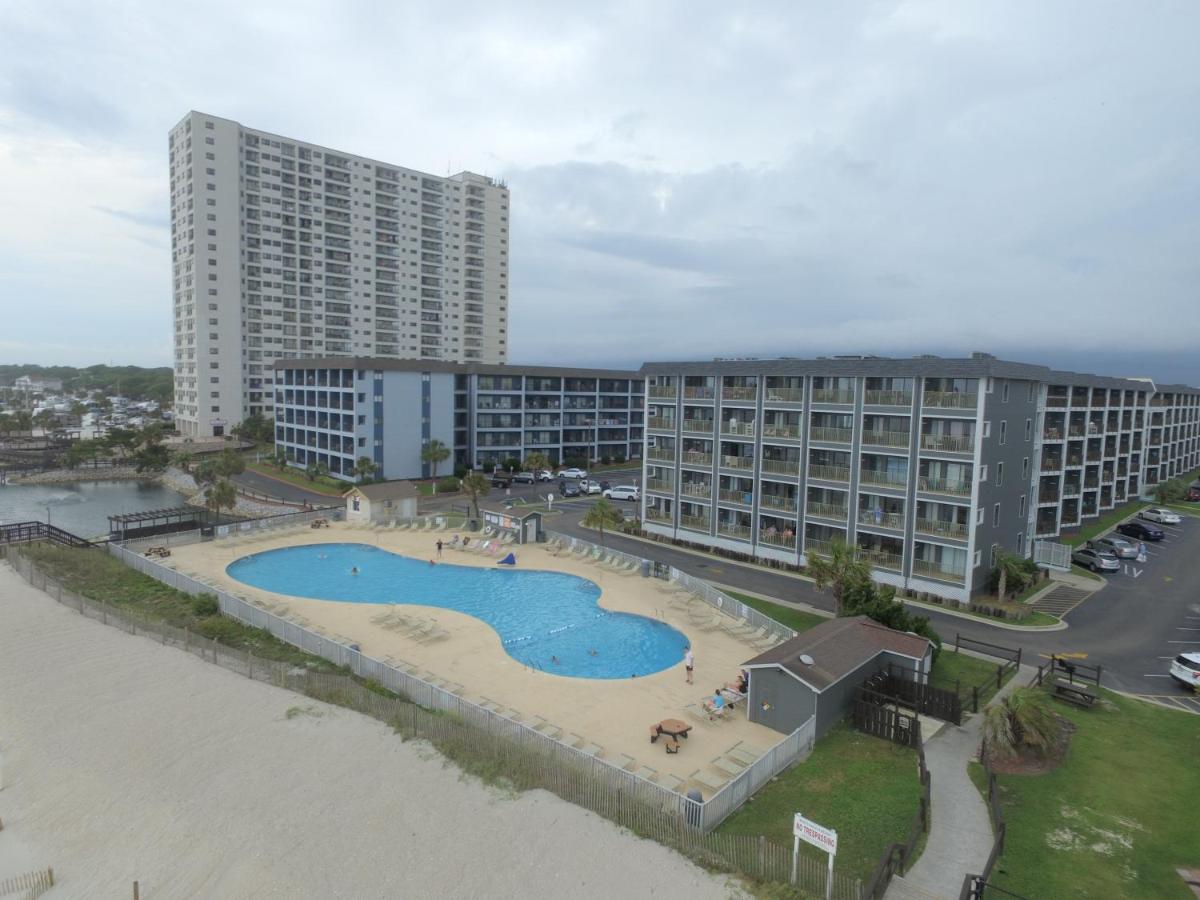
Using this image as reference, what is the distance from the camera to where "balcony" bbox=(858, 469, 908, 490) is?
127 ft

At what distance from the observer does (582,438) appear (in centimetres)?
8788

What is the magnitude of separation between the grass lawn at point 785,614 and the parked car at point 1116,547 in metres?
27.3

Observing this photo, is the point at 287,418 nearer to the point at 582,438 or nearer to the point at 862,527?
the point at 582,438

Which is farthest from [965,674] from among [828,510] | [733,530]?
[733,530]

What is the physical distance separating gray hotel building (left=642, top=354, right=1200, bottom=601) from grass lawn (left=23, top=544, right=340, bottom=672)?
1117 inches

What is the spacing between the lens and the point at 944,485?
122 ft

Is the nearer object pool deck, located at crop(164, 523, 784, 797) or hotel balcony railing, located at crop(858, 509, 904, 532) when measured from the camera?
pool deck, located at crop(164, 523, 784, 797)

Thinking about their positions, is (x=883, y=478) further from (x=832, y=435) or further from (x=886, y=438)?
(x=832, y=435)

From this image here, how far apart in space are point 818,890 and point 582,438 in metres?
74.8

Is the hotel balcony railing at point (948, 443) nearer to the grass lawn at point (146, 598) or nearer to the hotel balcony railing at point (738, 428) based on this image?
the hotel balcony railing at point (738, 428)

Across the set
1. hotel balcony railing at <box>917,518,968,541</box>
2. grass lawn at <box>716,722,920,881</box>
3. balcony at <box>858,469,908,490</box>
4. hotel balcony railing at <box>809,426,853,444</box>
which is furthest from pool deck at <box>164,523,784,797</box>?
hotel balcony railing at <box>917,518,968,541</box>

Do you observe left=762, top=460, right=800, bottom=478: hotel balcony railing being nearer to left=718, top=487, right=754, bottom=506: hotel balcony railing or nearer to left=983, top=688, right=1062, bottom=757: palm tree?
left=718, top=487, right=754, bottom=506: hotel balcony railing

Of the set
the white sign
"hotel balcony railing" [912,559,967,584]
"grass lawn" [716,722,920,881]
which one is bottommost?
"grass lawn" [716,722,920,881]

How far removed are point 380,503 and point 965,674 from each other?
42.6m
